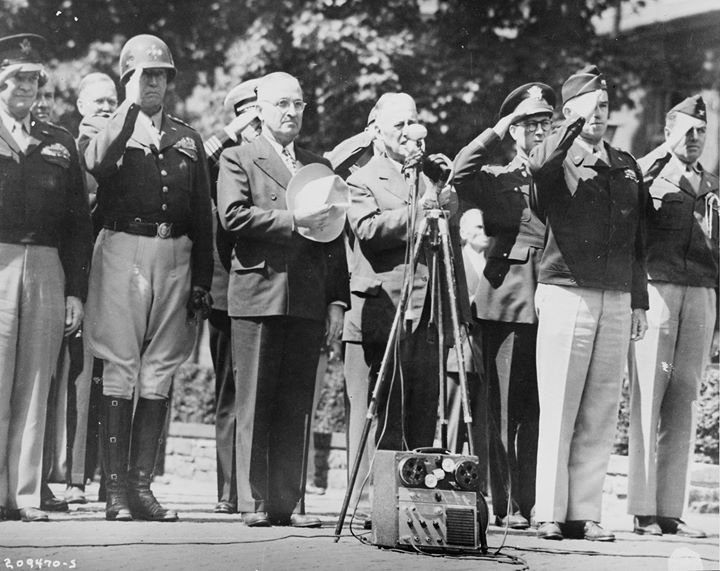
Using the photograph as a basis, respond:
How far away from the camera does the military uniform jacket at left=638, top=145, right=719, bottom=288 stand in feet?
22.7

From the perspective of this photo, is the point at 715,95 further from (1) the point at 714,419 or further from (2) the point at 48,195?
(2) the point at 48,195

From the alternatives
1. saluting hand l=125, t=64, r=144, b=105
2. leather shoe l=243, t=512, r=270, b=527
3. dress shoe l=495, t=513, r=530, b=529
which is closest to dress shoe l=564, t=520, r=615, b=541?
dress shoe l=495, t=513, r=530, b=529

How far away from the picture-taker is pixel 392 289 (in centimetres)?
648

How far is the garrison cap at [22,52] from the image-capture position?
6219mm

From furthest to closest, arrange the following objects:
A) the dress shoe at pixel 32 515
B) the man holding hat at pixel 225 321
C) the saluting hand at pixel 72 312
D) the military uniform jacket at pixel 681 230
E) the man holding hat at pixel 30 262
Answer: the man holding hat at pixel 225 321, the military uniform jacket at pixel 681 230, the saluting hand at pixel 72 312, the man holding hat at pixel 30 262, the dress shoe at pixel 32 515

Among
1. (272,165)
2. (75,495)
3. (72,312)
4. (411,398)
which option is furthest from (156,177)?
(75,495)

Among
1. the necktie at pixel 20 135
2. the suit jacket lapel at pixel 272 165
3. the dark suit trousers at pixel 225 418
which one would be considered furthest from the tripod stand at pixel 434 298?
the necktie at pixel 20 135

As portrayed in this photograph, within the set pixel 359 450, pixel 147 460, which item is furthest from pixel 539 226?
pixel 147 460

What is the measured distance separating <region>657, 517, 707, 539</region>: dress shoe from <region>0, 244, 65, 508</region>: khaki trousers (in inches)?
139

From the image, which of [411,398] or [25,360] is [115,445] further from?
[411,398]

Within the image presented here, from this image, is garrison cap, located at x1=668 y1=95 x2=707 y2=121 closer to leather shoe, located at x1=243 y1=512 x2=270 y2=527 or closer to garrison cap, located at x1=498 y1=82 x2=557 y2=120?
garrison cap, located at x1=498 y1=82 x2=557 y2=120

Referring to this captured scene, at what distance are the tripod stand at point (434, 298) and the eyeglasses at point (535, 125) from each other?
117 cm

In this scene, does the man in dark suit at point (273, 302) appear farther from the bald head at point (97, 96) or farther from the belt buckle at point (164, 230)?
the bald head at point (97, 96)

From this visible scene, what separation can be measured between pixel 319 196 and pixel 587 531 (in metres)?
2.33
